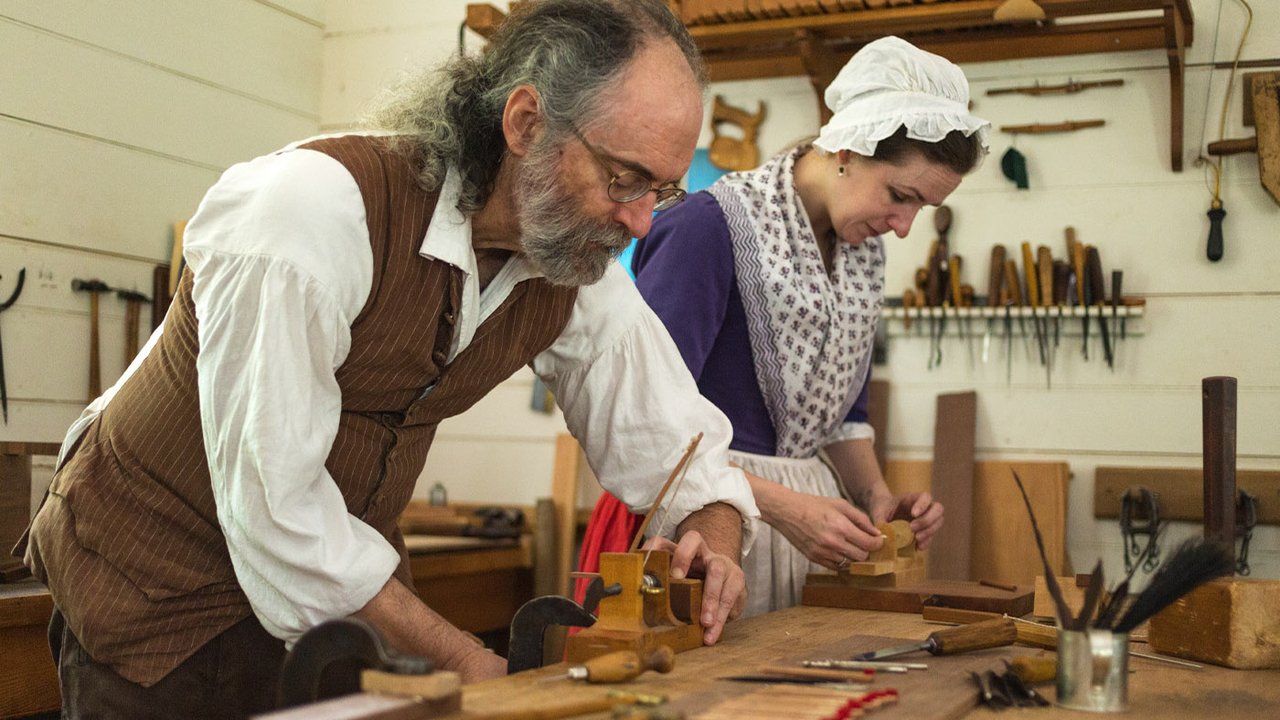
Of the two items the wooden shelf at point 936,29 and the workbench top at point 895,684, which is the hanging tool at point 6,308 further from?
the workbench top at point 895,684

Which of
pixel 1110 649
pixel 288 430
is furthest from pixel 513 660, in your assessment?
pixel 1110 649

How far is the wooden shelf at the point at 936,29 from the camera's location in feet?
11.0

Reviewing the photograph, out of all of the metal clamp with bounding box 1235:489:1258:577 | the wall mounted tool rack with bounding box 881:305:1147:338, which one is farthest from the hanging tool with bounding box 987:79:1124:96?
the metal clamp with bounding box 1235:489:1258:577

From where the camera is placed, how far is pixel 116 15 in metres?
3.69

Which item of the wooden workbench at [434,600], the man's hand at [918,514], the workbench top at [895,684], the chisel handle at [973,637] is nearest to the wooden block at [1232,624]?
the workbench top at [895,684]

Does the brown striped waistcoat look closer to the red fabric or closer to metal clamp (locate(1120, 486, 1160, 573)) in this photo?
the red fabric

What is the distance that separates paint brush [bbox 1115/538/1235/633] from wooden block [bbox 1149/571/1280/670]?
23 cm

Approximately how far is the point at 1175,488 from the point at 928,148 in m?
1.71

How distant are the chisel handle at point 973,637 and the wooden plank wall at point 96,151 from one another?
282 centimetres

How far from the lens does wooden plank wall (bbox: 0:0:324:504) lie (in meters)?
3.38

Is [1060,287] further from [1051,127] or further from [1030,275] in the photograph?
[1051,127]

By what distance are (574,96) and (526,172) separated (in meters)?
0.12

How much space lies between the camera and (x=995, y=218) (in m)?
3.72

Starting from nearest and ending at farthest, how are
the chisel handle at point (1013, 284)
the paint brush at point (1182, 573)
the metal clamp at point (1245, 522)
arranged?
the paint brush at point (1182, 573) → the metal clamp at point (1245, 522) → the chisel handle at point (1013, 284)
